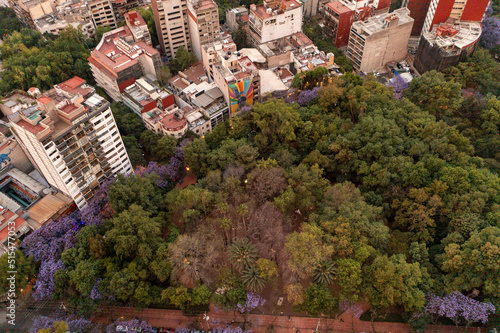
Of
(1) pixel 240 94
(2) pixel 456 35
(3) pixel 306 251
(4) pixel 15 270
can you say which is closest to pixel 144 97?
(1) pixel 240 94

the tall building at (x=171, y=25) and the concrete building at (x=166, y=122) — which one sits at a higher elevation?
the tall building at (x=171, y=25)

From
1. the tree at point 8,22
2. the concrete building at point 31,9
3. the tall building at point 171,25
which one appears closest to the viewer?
the tall building at point 171,25

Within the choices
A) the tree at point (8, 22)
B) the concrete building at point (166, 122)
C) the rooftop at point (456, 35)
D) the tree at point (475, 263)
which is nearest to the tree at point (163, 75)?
the concrete building at point (166, 122)

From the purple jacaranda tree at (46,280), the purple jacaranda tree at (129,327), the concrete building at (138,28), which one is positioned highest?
the concrete building at (138,28)

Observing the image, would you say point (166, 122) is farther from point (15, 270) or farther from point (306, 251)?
point (306, 251)

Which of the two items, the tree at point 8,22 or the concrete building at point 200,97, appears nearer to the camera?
the concrete building at point 200,97

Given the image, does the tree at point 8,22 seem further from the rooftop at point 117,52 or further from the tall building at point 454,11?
the tall building at point 454,11
